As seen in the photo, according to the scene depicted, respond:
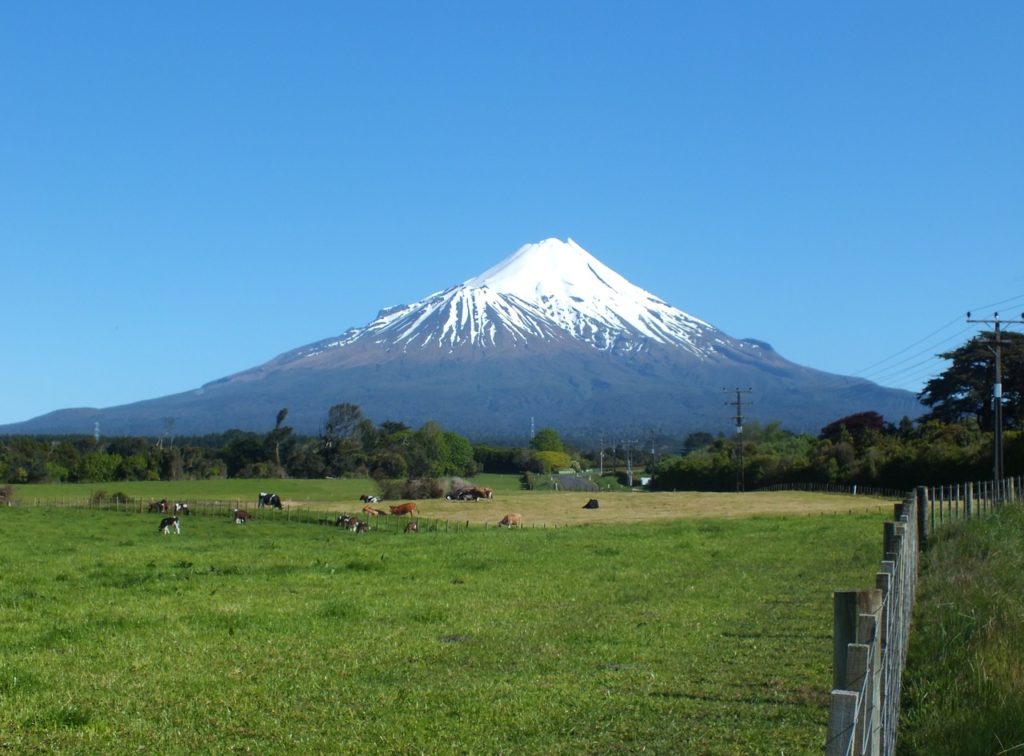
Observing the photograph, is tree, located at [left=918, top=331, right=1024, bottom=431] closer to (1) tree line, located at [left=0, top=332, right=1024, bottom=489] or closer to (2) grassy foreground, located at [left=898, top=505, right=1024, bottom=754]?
(1) tree line, located at [left=0, top=332, right=1024, bottom=489]

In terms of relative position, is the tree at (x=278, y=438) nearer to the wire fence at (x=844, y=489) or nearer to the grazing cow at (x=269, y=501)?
the wire fence at (x=844, y=489)

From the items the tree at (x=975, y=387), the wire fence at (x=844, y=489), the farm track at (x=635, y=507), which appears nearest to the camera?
the farm track at (x=635, y=507)

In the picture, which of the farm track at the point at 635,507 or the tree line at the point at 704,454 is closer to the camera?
the farm track at the point at 635,507

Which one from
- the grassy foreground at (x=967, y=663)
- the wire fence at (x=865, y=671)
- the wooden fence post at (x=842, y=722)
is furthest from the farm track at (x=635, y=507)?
the wooden fence post at (x=842, y=722)

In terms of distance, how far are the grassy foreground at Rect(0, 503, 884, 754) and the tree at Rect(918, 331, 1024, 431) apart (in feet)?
211

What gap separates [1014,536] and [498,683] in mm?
10335

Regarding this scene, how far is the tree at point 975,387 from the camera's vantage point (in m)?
82.1

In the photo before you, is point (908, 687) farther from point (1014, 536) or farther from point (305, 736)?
point (1014, 536)

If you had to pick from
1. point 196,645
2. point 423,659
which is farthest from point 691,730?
point 196,645

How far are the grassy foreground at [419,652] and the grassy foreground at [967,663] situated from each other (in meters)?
0.85

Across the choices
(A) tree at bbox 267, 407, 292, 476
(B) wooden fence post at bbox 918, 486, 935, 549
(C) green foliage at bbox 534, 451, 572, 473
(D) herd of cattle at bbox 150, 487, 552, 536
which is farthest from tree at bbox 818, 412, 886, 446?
(B) wooden fence post at bbox 918, 486, 935, 549

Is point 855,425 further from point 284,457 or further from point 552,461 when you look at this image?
point 284,457

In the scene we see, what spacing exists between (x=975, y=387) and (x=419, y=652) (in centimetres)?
8431

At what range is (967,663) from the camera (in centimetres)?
873
